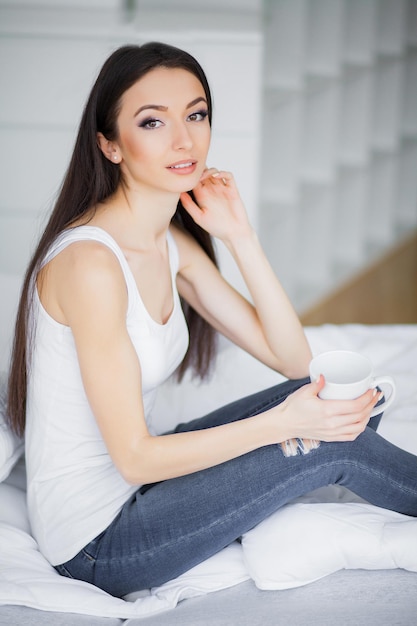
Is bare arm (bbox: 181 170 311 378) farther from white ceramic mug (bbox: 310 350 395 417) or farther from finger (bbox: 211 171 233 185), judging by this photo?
white ceramic mug (bbox: 310 350 395 417)

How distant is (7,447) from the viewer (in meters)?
1.54

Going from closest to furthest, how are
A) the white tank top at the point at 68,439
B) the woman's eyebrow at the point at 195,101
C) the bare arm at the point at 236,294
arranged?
the white tank top at the point at 68,439 < the woman's eyebrow at the point at 195,101 < the bare arm at the point at 236,294

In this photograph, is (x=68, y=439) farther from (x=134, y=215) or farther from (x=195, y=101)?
(x=195, y=101)

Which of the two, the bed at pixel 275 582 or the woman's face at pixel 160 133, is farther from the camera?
the woman's face at pixel 160 133

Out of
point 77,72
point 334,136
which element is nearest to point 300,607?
point 77,72

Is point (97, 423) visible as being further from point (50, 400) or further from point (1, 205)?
point (1, 205)

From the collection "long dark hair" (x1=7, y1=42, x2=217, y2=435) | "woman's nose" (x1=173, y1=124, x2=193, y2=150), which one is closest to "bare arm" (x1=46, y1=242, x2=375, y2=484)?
"long dark hair" (x1=7, y1=42, x2=217, y2=435)

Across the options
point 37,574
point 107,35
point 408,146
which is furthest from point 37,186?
point 408,146

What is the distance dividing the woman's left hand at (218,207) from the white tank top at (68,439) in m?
0.33

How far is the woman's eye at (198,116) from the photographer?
59.0 inches

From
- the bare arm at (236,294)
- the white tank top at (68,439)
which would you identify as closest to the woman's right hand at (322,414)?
the white tank top at (68,439)

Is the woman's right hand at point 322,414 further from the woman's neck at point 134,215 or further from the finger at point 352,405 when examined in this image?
the woman's neck at point 134,215

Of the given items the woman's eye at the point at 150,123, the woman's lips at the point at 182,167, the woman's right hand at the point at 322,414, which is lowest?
the woman's right hand at the point at 322,414

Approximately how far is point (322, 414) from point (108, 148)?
613mm
